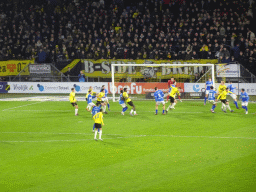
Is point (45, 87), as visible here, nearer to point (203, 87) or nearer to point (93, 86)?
point (93, 86)

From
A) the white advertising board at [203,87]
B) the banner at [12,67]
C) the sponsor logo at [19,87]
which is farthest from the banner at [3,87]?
the white advertising board at [203,87]

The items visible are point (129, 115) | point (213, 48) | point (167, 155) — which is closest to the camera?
point (167, 155)

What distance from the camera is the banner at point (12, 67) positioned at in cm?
3862

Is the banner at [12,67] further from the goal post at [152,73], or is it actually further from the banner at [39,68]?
the goal post at [152,73]

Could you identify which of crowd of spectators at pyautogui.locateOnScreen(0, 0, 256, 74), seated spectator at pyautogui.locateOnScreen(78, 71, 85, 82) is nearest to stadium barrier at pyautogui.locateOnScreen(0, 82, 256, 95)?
seated spectator at pyautogui.locateOnScreen(78, 71, 85, 82)

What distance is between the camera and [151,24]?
1460 inches

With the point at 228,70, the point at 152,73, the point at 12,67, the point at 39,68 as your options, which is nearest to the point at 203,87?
the point at 228,70

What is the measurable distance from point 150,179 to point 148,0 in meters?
31.2

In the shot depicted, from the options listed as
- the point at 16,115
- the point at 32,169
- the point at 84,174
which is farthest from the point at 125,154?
the point at 16,115

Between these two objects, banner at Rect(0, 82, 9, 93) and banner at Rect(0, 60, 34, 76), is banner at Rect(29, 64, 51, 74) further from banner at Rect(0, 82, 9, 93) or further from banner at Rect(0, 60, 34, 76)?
banner at Rect(0, 82, 9, 93)

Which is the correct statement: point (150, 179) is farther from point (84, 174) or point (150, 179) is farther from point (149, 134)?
point (149, 134)

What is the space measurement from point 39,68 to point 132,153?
25.4 metres

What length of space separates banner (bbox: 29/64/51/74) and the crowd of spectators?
0.96 meters

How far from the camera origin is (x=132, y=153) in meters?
14.9
